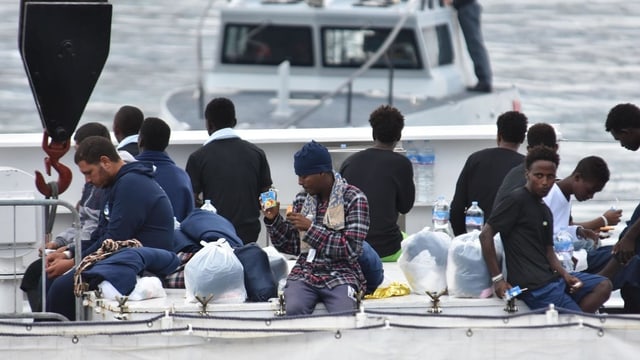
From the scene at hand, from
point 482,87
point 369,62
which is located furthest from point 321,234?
point 482,87

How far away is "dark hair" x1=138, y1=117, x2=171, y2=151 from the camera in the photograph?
9.67 metres

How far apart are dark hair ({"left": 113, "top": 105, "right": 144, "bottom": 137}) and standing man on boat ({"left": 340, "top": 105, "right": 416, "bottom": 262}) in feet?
5.62

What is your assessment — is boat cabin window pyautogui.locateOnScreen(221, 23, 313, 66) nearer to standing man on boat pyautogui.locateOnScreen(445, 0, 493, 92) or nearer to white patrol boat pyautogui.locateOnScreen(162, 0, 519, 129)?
white patrol boat pyautogui.locateOnScreen(162, 0, 519, 129)

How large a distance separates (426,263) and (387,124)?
1.58 metres

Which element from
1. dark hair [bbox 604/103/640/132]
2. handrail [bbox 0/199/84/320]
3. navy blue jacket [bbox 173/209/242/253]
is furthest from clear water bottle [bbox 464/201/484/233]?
handrail [bbox 0/199/84/320]

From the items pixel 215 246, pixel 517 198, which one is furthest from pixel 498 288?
pixel 215 246

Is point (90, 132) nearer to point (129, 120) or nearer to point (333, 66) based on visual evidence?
point (129, 120)

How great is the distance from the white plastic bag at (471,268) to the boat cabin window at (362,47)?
73.9 feet

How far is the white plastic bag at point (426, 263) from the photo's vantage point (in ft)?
27.7

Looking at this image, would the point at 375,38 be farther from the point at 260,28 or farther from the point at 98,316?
the point at 98,316

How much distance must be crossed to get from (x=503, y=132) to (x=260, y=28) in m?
21.7

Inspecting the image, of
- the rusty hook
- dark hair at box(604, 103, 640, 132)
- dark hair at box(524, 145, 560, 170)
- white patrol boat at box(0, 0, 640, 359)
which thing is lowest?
white patrol boat at box(0, 0, 640, 359)

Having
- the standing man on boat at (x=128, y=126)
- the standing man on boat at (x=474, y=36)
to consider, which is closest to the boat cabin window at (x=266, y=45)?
the standing man on boat at (x=474, y=36)

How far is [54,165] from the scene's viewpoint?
27.8ft
